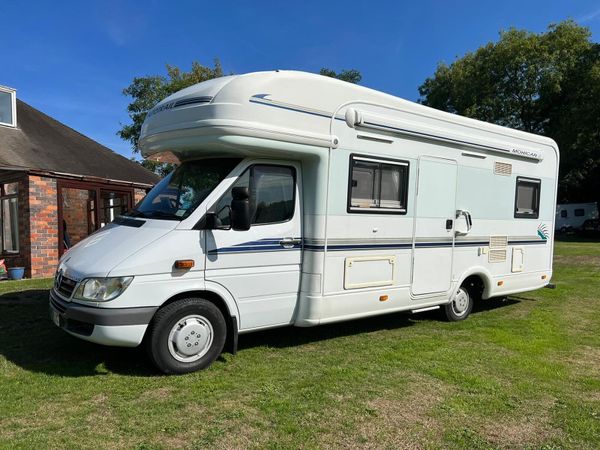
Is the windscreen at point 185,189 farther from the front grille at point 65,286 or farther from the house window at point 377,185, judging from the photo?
the house window at point 377,185

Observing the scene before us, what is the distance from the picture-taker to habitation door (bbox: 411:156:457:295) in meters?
6.45

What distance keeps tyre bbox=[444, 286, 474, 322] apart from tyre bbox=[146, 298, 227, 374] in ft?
12.2

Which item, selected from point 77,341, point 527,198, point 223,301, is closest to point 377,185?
point 223,301

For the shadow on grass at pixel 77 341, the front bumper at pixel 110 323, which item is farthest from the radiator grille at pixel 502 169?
the front bumper at pixel 110 323

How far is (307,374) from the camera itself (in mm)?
4867

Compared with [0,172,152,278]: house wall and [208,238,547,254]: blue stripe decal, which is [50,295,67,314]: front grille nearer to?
[208,238,547,254]: blue stripe decal

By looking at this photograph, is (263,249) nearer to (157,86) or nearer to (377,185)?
(377,185)

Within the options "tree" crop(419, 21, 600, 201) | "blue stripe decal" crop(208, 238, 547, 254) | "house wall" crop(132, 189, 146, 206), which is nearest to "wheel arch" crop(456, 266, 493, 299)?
"blue stripe decal" crop(208, 238, 547, 254)

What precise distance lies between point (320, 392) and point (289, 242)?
1.66 meters

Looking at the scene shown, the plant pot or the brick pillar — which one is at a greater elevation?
the brick pillar

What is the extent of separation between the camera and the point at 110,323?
14.3 ft

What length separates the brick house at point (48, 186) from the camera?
1172 cm

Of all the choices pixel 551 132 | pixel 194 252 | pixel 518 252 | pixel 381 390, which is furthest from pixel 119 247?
pixel 551 132

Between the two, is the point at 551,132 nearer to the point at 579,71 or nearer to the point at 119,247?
the point at 579,71
